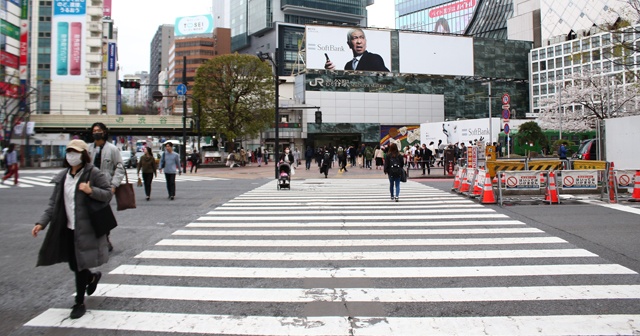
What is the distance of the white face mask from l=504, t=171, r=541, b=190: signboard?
37.9 ft

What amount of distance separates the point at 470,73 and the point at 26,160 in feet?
214

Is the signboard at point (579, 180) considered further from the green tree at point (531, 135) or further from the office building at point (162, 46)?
the office building at point (162, 46)

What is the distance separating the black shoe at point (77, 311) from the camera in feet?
14.3

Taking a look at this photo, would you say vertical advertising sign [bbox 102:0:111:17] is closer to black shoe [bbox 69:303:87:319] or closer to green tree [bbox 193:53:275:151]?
green tree [bbox 193:53:275:151]

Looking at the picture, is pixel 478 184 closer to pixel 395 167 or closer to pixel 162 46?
pixel 395 167

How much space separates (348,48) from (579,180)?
194 ft

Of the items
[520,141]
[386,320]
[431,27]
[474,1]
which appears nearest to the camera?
[386,320]

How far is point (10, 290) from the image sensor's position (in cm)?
525

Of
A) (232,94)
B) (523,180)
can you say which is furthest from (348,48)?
(523,180)

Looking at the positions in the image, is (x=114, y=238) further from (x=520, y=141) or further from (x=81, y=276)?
(x=520, y=141)

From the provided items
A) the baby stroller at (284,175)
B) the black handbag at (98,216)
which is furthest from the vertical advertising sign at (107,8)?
the black handbag at (98,216)

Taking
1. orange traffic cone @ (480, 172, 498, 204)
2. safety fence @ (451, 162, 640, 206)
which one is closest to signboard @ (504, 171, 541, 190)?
safety fence @ (451, 162, 640, 206)

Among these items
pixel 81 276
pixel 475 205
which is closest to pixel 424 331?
pixel 81 276

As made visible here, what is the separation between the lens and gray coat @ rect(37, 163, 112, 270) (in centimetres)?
417
